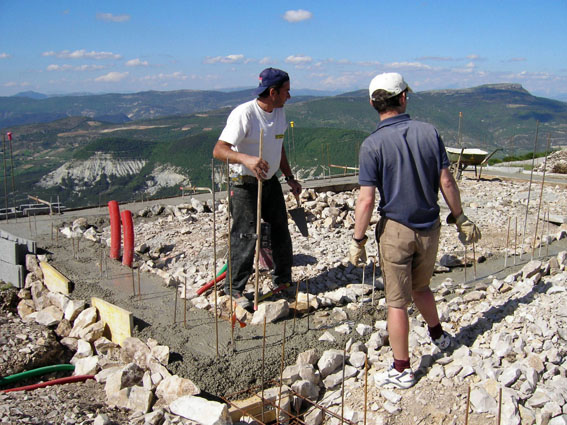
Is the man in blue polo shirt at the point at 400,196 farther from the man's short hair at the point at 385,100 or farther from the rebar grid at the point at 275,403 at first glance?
the rebar grid at the point at 275,403

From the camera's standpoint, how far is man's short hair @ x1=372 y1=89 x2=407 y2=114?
Answer: 2898 millimetres

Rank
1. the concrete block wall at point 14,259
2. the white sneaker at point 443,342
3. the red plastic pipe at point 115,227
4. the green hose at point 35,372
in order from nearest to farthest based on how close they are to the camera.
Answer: the white sneaker at point 443,342
the green hose at point 35,372
the red plastic pipe at point 115,227
the concrete block wall at point 14,259

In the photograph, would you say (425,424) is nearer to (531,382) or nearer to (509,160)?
(531,382)

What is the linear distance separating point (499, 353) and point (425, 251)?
2.77ft

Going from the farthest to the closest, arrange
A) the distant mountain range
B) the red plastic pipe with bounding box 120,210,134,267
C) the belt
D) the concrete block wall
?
the distant mountain range < the concrete block wall < the red plastic pipe with bounding box 120,210,134,267 < the belt

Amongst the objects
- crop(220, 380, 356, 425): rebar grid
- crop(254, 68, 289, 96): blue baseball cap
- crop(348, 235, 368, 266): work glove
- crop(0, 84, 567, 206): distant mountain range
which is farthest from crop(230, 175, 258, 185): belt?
crop(0, 84, 567, 206): distant mountain range

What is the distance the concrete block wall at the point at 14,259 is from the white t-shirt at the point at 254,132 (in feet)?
10.1

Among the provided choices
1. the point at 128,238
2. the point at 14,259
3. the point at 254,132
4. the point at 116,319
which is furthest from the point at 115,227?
the point at 254,132

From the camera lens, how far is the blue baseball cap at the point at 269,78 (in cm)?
391

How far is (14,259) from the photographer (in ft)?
18.8

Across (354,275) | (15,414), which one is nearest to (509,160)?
(354,275)

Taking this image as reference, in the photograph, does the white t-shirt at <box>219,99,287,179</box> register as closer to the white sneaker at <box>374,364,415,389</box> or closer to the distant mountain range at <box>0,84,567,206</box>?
the white sneaker at <box>374,364,415,389</box>

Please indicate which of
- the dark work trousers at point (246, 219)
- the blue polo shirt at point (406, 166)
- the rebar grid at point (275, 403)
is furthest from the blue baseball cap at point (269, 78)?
the rebar grid at point (275, 403)

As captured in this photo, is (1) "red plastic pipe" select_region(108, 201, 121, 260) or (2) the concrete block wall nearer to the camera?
(1) "red plastic pipe" select_region(108, 201, 121, 260)
